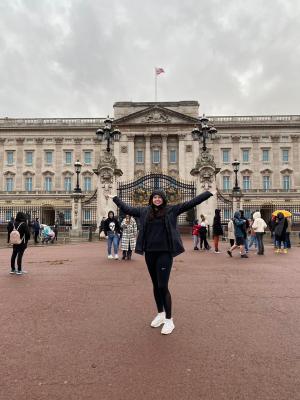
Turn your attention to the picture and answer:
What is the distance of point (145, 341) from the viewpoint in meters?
4.02

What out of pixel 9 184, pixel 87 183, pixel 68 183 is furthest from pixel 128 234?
pixel 9 184

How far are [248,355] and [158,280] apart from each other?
4.51ft

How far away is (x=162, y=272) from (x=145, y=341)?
2.81ft

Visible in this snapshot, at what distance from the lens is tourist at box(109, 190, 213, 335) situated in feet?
14.4

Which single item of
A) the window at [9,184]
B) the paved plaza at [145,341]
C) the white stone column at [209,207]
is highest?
the window at [9,184]

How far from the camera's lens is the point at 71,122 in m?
55.1

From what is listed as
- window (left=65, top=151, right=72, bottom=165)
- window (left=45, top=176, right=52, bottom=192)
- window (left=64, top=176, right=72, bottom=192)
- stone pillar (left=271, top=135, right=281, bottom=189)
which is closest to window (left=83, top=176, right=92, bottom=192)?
window (left=64, top=176, right=72, bottom=192)

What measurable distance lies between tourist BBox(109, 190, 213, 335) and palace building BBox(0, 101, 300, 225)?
47.3 m

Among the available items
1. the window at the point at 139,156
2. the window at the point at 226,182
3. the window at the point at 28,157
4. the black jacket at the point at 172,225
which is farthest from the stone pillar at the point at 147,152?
the black jacket at the point at 172,225

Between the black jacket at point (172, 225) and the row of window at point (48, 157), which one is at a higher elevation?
the row of window at point (48, 157)

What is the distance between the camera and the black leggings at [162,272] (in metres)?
4.37

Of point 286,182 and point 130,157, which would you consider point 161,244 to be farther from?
point 286,182

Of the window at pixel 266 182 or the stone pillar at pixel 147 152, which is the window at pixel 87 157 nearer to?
the stone pillar at pixel 147 152

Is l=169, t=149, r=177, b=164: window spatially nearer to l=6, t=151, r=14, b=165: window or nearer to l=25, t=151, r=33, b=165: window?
l=25, t=151, r=33, b=165: window
